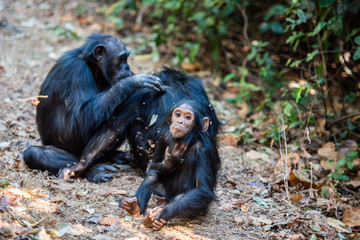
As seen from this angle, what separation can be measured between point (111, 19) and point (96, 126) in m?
6.25

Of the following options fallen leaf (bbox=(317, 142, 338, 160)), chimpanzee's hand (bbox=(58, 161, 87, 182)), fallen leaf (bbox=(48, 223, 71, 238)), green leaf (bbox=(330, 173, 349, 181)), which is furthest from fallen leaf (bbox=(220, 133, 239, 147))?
fallen leaf (bbox=(48, 223, 71, 238))

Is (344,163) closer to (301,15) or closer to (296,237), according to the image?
(296,237)

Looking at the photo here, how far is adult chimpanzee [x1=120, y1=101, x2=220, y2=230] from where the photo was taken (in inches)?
182

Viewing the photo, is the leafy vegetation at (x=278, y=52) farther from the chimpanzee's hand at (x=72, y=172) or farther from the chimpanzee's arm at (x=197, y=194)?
the chimpanzee's hand at (x=72, y=172)

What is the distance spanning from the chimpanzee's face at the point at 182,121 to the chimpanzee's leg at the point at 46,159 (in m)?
1.78

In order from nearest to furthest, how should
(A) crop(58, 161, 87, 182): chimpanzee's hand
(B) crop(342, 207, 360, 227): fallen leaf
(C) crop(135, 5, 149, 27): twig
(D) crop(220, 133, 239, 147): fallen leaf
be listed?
1. (B) crop(342, 207, 360, 227): fallen leaf
2. (A) crop(58, 161, 87, 182): chimpanzee's hand
3. (D) crop(220, 133, 239, 147): fallen leaf
4. (C) crop(135, 5, 149, 27): twig

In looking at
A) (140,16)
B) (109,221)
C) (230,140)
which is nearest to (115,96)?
(109,221)

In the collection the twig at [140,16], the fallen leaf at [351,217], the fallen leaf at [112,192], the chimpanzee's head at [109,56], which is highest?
the twig at [140,16]

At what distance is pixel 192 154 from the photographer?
4.90 m

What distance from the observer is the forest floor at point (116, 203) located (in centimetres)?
418

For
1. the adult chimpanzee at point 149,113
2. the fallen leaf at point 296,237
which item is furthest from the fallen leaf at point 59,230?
the fallen leaf at point 296,237

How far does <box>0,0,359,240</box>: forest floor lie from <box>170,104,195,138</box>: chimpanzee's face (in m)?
1.02

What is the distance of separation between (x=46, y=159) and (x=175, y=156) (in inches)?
74.8

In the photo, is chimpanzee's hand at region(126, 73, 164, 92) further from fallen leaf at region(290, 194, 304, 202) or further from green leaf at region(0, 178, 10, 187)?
fallen leaf at region(290, 194, 304, 202)
